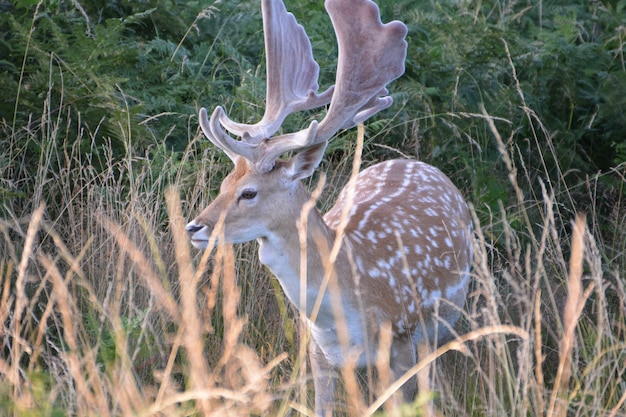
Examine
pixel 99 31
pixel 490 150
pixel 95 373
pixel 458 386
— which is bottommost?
pixel 458 386

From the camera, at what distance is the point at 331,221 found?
503 cm

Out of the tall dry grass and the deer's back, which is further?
the deer's back

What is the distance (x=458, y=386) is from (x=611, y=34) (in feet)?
12.6

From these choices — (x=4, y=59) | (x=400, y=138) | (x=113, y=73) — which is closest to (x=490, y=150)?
(x=400, y=138)

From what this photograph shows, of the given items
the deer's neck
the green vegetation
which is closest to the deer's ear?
the deer's neck

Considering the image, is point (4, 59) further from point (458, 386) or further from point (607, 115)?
point (607, 115)

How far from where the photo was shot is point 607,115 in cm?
662

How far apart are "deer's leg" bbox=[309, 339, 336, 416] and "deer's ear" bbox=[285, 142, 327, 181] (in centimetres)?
85

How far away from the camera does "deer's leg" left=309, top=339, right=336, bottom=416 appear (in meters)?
4.57

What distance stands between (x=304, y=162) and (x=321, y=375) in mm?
1049

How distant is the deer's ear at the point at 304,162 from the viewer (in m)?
4.32

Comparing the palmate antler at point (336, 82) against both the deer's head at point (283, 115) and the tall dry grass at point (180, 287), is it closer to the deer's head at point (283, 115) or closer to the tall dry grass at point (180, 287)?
the deer's head at point (283, 115)

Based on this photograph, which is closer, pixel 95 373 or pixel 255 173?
pixel 95 373

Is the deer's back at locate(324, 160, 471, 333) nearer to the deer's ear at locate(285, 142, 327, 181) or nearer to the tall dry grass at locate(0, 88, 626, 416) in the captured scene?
the tall dry grass at locate(0, 88, 626, 416)
